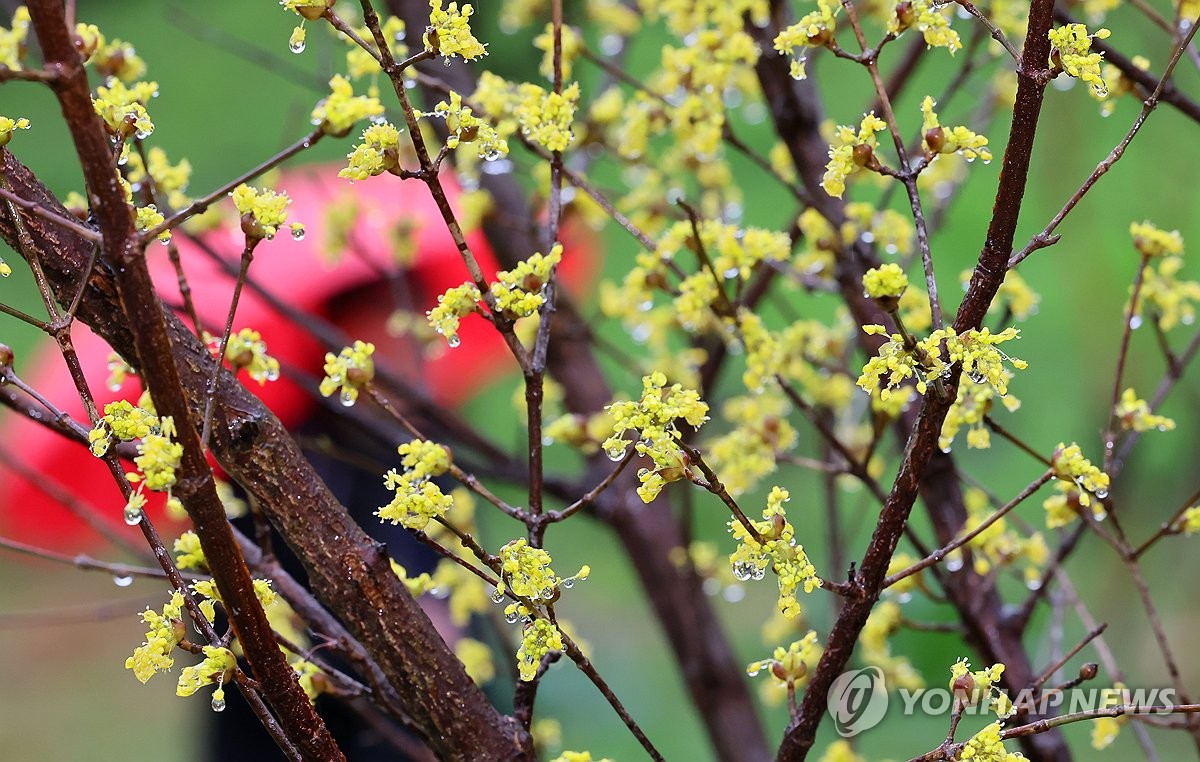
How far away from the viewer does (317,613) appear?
1.99ft

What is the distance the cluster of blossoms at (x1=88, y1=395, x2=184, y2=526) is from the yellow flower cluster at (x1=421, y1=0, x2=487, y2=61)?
195 mm

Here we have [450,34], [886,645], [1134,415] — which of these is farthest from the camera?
[886,645]

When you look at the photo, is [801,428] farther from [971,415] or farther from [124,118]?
[124,118]

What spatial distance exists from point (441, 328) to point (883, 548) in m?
0.23

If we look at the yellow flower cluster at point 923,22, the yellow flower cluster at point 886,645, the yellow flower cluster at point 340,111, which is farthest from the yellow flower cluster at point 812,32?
the yellow flower cluster at point 886,645

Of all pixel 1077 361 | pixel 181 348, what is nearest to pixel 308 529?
pixel 181 348

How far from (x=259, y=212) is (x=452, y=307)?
0.11 meters

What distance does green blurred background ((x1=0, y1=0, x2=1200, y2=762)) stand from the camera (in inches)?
77.4

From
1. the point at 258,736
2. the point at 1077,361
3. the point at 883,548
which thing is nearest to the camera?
the point at 883,548

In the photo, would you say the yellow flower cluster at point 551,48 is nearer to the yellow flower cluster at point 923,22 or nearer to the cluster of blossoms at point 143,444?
the yellow flower cluster at point 923,22

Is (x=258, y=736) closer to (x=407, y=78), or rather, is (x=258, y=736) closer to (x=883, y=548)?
(x=407, y=78)

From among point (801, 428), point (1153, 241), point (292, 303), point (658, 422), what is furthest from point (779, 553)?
point (801, 428)

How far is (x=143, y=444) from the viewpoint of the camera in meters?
0.40

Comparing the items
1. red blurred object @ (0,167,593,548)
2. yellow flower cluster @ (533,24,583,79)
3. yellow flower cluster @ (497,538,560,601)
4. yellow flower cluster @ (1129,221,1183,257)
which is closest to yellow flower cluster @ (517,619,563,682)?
yellow flower cluster @ (497,538,560,601)
